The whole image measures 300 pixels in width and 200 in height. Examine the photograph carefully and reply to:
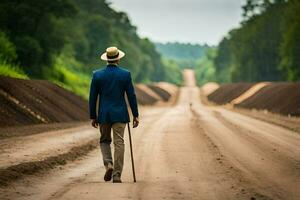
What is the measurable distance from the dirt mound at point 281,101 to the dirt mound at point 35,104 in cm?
1486

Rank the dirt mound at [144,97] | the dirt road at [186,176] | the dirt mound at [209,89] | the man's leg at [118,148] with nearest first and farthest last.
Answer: the dirt road at [186,176]
the man's leg at [118,148]
the dirt mound at [144,97]
the dirt mound at [209,89]

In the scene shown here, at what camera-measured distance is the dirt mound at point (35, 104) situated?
27.3m

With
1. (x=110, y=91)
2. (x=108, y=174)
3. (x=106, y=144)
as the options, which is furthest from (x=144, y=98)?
(x=108, y=174)

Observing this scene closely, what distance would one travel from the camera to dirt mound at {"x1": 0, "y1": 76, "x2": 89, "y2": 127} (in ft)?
89.6

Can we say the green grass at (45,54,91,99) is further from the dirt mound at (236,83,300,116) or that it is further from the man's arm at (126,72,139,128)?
the man's arm at (126,72,139,128)

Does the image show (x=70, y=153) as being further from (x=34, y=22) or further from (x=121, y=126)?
(x=34, y=22)

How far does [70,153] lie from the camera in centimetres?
1634

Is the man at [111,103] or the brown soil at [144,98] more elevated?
the brown soil at [144,98]

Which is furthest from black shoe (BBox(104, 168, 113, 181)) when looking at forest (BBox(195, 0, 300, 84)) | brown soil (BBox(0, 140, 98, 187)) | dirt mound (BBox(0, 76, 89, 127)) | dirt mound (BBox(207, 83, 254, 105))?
forest (BBox(195, 0, 300, 84))

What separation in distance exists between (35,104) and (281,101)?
25.8 metres

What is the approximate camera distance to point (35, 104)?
3091 centimetres

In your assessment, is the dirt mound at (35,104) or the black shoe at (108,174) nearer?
the black shoe at (108,174)

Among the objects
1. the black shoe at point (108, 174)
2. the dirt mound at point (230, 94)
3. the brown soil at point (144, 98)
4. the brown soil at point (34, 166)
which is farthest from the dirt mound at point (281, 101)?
the black shoe at point (108, 174)

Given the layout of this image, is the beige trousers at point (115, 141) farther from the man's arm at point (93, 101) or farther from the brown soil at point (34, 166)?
the brown soil at point (34, 166)
